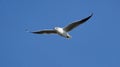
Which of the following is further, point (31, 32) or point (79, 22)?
point (31, 32)

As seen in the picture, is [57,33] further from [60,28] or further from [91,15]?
[91,15]

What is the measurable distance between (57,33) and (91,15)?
2207 mm

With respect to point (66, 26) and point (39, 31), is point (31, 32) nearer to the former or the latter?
point (39, 31)

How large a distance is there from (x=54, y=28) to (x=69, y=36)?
4.43 ft

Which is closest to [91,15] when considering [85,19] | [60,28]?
[85,19]

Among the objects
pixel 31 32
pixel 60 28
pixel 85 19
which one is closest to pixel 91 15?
pixel 85 19

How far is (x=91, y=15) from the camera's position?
2111 centimetres

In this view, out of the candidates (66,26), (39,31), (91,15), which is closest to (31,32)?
(39,31)

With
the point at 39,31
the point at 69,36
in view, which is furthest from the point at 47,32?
the point at 69,36

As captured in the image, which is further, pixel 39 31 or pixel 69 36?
pixel 39 31

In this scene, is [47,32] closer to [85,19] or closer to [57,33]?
[57,33]

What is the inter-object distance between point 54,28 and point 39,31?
0.93 meters

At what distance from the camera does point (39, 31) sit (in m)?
23.5

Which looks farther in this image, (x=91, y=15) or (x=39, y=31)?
(x=39, y=31)
